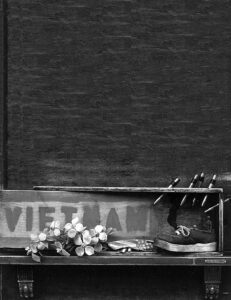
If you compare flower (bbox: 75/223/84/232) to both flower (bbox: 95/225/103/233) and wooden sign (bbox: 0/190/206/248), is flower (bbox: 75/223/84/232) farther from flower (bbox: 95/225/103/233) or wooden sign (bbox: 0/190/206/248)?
wooden sign (bbox: 0/190/206/248)

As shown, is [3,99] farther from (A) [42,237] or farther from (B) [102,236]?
(B) [102,236]

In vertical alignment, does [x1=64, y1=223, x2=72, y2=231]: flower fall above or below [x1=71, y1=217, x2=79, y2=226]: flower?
below

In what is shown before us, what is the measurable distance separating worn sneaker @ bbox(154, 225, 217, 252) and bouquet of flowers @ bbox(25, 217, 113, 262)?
52cm

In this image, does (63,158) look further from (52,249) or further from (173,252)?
(173,252)

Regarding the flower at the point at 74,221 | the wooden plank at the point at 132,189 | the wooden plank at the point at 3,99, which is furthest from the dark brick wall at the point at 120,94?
the flower at the point at 74,221

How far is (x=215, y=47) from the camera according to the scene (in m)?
7.80

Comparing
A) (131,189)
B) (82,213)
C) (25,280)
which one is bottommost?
(25,280)

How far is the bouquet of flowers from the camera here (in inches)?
289

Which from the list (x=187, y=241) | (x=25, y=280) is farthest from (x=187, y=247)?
(x=25, y=280)

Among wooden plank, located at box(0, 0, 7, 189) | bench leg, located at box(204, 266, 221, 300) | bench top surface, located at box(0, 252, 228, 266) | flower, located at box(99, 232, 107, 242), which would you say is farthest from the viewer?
wooden plank, located at box(0, 0, 7, 189)

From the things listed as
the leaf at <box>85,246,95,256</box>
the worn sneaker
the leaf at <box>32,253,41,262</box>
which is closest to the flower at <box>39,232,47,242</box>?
the leaf at <box>32,253,41,262</box>

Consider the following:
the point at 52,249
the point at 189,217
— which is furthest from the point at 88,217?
the point at 189,217

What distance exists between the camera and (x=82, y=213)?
7.61m

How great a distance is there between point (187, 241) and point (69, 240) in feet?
3.34
